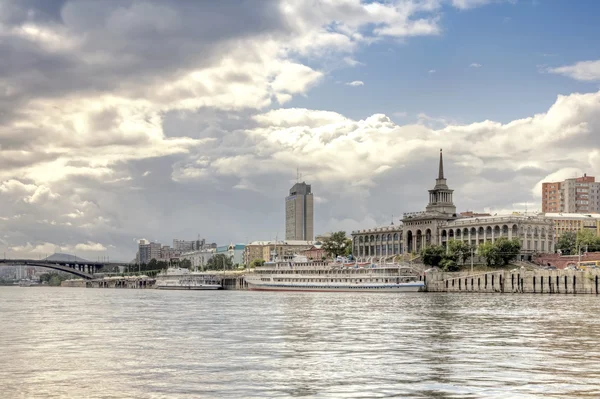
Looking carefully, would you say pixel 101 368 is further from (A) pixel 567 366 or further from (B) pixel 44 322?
(B) pixel 44 322

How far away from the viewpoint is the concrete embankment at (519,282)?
120875 mm

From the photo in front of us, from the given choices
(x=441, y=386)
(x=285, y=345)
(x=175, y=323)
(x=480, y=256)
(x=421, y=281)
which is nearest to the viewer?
(x=441, y=386)

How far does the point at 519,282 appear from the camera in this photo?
133 m

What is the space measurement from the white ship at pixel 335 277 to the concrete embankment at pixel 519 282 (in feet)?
18.0

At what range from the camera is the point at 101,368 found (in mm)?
34625

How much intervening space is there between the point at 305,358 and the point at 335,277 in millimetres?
120798

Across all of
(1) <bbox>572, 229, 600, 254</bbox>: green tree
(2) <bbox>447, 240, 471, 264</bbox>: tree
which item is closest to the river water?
(2) <bbox>447, 240, 471, 264</bbox>: tree

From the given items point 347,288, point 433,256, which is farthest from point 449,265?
point 347,288

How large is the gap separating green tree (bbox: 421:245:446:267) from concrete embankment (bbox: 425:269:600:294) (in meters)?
21.6

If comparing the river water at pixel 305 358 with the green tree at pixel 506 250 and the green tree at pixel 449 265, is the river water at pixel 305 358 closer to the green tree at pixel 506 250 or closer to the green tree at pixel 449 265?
the green tree at pixel 449 265

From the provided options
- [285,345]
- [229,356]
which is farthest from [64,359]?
[285,345]

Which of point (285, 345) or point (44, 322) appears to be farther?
point (44, 322)

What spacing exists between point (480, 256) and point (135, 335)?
138 m

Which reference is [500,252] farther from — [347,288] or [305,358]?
[305,358]
